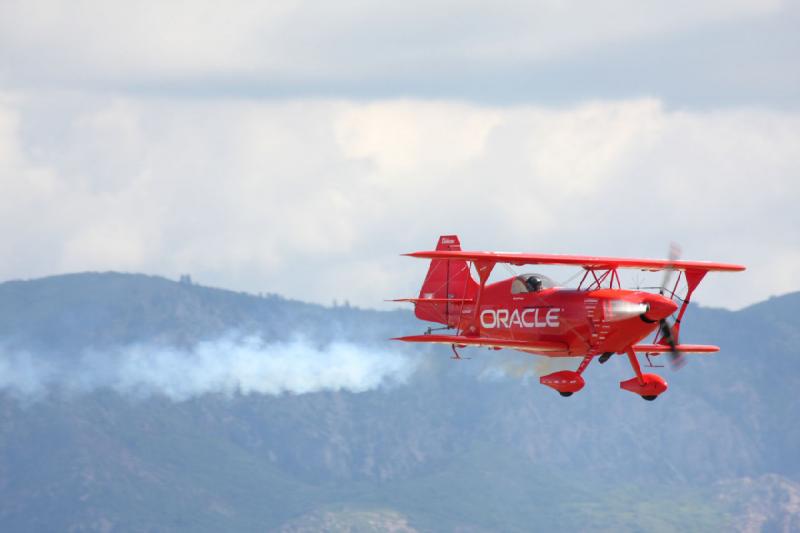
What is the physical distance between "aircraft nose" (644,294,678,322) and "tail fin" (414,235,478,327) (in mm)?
13476

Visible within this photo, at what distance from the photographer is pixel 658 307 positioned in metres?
71.8

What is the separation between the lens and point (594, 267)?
75.9 metres

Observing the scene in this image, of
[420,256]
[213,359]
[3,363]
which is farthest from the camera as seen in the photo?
[3,363]

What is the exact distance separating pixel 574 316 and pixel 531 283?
10.1 ft

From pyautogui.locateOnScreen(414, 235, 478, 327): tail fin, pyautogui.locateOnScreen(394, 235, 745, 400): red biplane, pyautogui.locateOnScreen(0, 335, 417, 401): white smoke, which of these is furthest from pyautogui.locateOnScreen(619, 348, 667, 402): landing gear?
pyautogui.locateOnScreen(0, 335, 417, 401): white smoke

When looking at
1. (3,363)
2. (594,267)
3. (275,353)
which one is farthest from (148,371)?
(594,267)

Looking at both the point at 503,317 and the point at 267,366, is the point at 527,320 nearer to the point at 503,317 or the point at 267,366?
the point at 503,317

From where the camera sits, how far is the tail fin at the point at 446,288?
277 ft

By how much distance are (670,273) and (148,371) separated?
125545 mm

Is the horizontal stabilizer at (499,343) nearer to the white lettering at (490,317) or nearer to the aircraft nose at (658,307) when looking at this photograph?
the white lettering at (490,317)

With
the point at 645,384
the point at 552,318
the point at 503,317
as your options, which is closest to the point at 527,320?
the point at 552,318

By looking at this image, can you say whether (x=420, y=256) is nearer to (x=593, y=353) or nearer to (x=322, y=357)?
(x=593, y=353)

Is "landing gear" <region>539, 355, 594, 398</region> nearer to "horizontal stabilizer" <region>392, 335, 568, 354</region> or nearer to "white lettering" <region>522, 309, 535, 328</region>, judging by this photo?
"horizontal stabilizer" <region>392, 335, 568, 354</region>

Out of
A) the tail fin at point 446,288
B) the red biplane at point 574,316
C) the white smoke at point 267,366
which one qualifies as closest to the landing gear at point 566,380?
the red biplane at point 574,316
